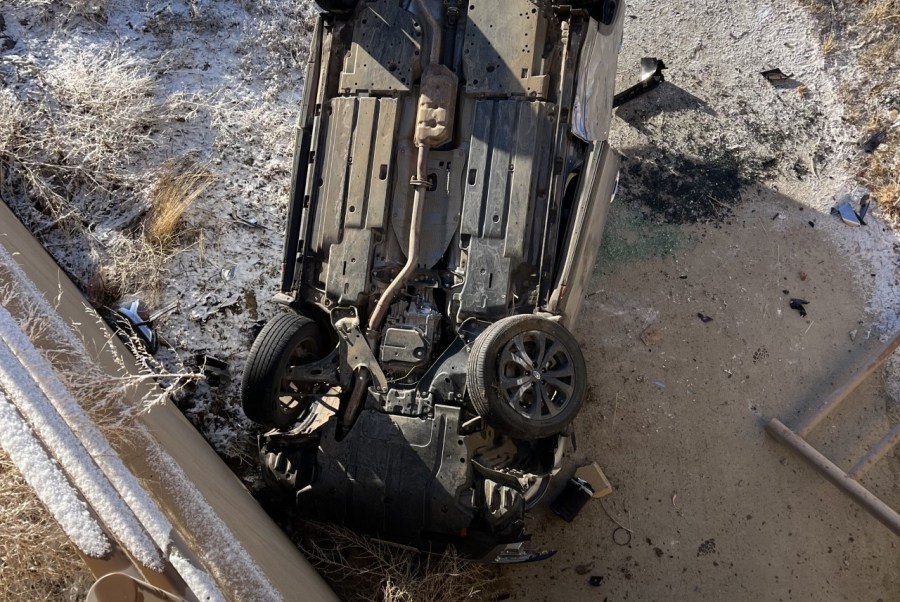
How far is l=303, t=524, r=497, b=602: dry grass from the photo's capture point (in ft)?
14.8

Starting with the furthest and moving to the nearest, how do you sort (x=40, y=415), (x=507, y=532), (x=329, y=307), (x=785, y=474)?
(x=785, y=474) → (x=329, y=307) → (x=507, y=532) → (x=40, y=415)

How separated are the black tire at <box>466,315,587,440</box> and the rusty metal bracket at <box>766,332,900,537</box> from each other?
1879mm

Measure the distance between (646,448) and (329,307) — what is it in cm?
239

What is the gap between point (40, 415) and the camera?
3596 mm

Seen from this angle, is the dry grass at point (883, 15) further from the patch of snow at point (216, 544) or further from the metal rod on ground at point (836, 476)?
the patch of snow at point (216, 544)

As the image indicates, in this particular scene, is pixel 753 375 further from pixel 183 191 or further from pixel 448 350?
pixel 183 191

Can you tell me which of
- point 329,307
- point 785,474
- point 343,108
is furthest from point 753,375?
point 343,108

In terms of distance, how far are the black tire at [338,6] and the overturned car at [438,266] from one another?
0.01m

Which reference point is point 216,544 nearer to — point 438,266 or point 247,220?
point 438,266

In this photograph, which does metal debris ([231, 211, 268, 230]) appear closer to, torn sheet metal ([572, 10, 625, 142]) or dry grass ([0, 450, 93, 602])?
dry grass ([0, 450, 93, 602])

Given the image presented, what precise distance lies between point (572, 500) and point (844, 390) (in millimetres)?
2003

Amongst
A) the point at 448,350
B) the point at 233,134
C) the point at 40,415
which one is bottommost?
the point at 40,415

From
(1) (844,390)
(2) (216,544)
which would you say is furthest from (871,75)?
(2) (216,544)

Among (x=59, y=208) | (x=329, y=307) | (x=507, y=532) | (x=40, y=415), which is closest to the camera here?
(x=40, y=415)
